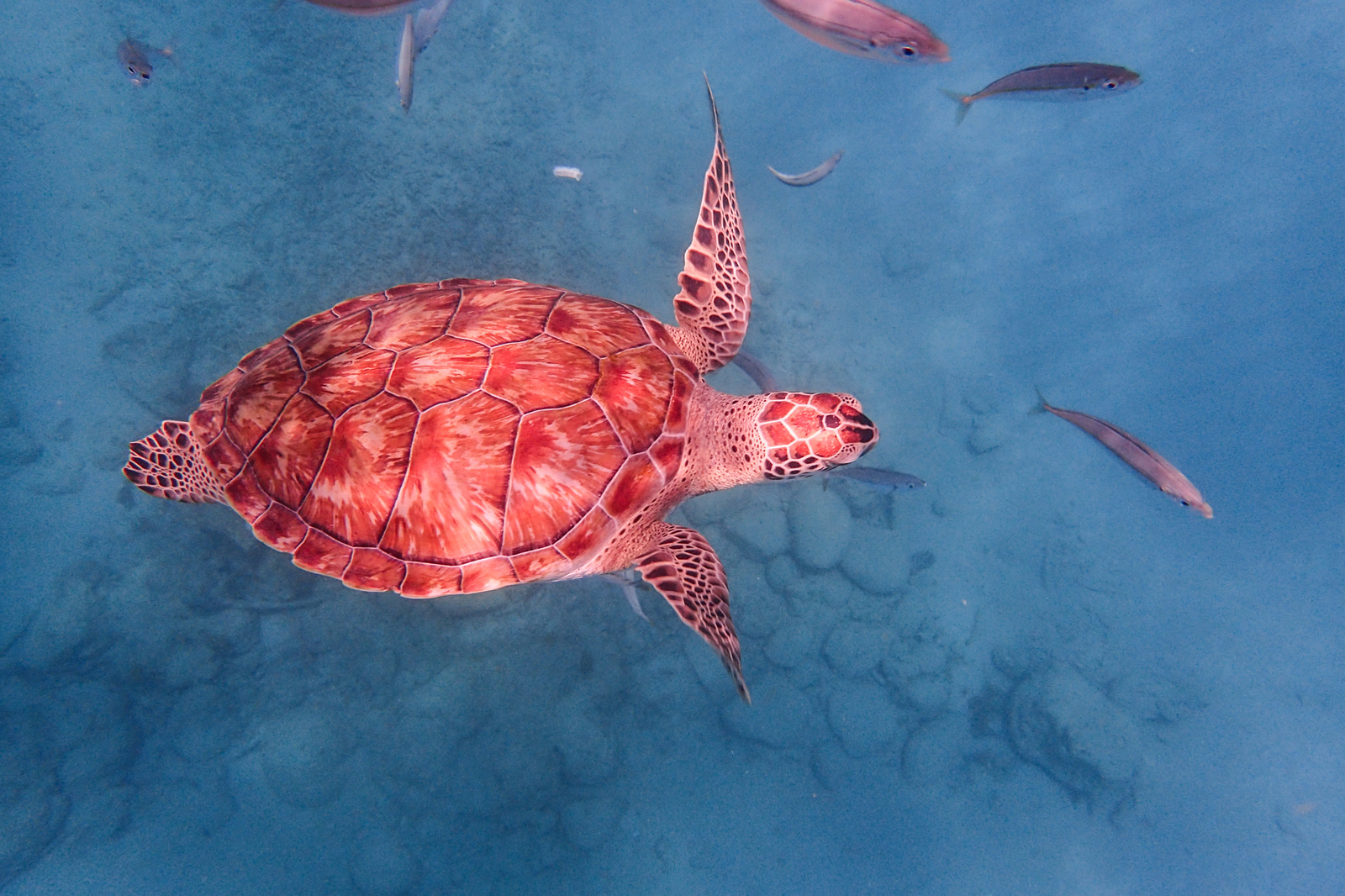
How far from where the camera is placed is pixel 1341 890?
10.4 feet

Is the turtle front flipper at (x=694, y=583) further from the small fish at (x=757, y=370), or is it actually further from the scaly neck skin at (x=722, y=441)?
the small fish at (x=757, y=370)

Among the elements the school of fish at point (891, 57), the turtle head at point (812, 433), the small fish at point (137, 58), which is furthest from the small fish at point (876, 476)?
the small fish at point (137, 58)

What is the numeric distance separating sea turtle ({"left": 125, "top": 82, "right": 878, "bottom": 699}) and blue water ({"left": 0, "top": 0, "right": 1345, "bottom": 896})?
892mm

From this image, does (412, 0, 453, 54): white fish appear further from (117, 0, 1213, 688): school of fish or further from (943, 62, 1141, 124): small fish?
(943, 62, 1141, 124): small fish

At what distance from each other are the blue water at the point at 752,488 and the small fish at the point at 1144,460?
2.46 feet

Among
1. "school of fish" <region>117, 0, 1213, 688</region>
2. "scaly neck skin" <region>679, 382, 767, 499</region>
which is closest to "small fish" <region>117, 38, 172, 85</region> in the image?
"school of fish" <region>117, 0, 1213, 688</region>

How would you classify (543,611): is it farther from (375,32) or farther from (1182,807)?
(1182,807)

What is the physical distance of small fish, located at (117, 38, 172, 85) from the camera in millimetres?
2523

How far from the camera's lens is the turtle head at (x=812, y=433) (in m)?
2.09

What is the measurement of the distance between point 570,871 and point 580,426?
2443 mm

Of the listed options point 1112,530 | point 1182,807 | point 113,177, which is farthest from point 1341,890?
point 113,177

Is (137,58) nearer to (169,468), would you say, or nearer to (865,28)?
(169,468)

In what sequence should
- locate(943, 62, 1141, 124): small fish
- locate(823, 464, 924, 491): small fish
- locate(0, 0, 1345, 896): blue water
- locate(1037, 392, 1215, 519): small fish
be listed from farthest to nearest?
locate(0, 0, 1345, 896): blue water
locate(823, 464, 924, 491): small fish
locate(1037, 392, 1215, 519): small fish
locate(943, 62, 1141, 124): small fish

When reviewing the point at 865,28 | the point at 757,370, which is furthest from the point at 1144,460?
the point at 865,28
